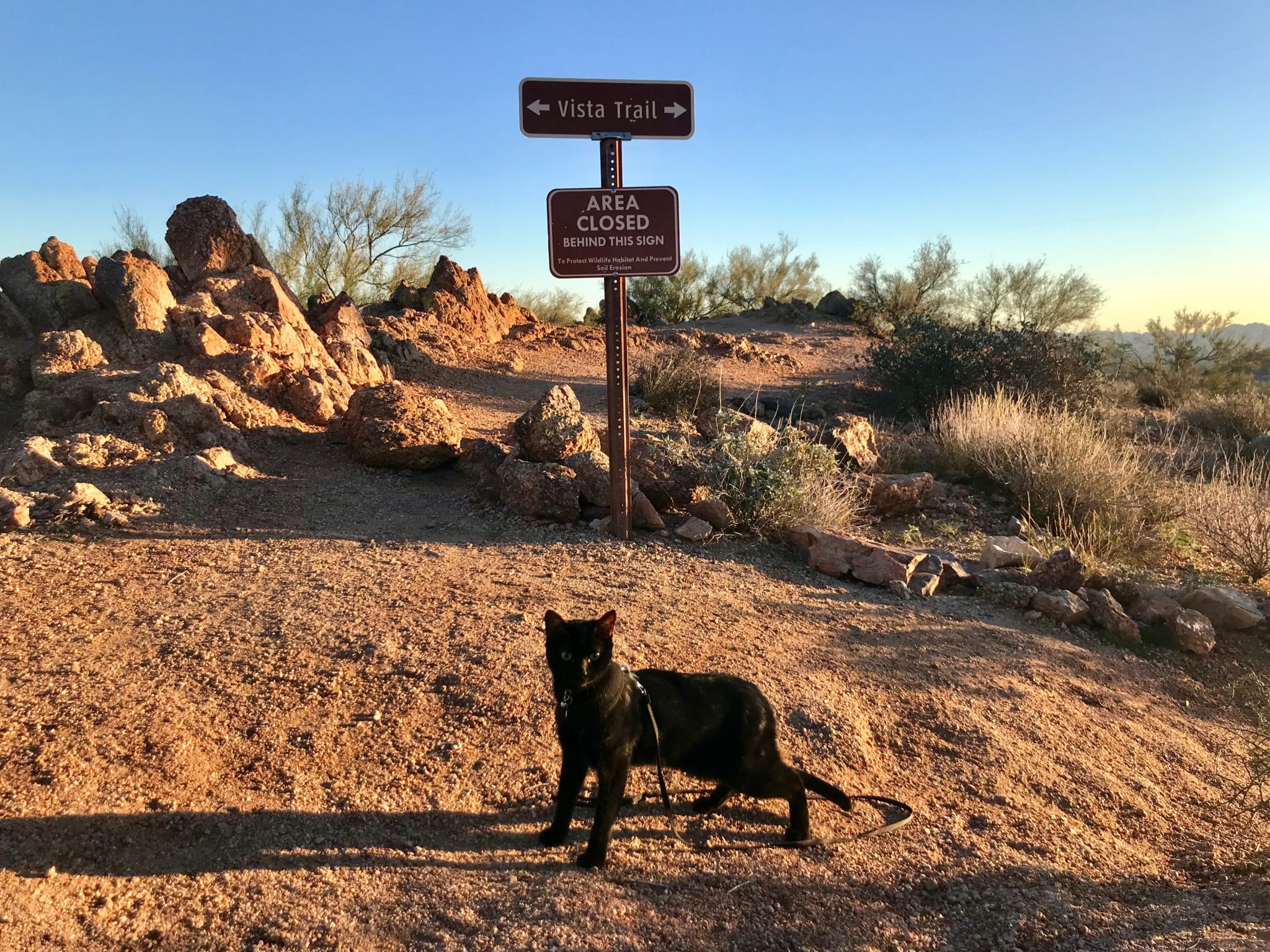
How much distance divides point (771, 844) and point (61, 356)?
752 centimetres

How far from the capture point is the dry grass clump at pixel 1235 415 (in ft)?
48.4

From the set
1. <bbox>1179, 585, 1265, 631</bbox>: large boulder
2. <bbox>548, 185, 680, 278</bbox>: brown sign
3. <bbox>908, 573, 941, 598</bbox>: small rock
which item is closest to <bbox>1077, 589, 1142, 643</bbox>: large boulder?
<bbox>1179, 585, 1265, 631</bbox>: large boulder

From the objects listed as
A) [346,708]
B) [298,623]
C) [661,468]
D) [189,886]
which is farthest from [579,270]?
[189,886]

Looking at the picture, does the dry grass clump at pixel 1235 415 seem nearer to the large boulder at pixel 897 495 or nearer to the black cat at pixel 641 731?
the large boulder at pixel 897 495

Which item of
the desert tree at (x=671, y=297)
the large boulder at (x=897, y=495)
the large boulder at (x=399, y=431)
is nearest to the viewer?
the large boulder at (x=399, y=431)

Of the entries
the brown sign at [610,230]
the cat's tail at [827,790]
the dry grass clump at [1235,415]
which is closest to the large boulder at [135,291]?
the brown sign at [610,230]

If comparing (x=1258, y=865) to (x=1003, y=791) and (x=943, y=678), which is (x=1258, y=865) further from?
(x=943, y=678)

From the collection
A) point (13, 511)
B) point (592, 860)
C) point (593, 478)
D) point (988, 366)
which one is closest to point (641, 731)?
point (592, 860)

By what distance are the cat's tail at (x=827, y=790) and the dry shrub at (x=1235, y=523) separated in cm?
536

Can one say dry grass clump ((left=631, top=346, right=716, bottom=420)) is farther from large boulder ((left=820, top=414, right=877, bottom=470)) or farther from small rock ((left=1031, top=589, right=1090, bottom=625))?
small rock ((left=1031, top=589, right=1090, bottom=625))

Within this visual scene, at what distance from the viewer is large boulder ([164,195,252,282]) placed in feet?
30.5

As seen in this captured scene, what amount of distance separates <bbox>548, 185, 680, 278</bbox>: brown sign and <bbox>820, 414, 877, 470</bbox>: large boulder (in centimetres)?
383

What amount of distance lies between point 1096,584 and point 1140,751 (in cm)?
205

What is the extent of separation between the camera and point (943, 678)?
4.46 metres
